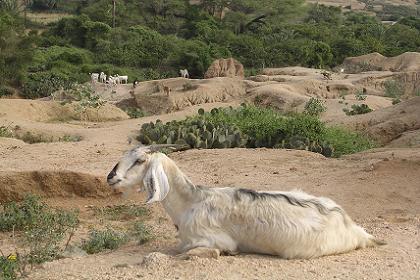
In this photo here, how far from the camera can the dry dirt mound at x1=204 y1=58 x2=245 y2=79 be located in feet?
88.7

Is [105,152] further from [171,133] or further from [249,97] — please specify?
[249,97]

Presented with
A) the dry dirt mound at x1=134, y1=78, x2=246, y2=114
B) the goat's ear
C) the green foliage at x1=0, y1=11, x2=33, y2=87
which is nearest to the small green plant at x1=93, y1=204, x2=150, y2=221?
the goat's ear

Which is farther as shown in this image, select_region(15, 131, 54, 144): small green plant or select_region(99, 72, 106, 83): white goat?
Result: select_region(99, 72, 106, 83): white goat

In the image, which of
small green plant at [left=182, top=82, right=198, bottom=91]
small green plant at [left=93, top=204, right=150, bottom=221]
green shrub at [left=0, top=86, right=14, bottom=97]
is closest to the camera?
small green plant at [left=93, top=204, right=150, bottom=221]

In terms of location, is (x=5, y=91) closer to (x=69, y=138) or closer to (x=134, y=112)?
(x=134, y=112)

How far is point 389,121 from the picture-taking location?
1518cm

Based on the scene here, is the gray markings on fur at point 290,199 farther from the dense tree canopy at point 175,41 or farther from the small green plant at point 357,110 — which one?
the dense tree canopy at point 175,41

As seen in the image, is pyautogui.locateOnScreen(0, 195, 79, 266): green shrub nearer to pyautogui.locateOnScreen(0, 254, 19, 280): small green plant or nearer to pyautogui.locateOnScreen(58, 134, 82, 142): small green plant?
pyautogui.locateOnScreen(0, 254, 19, 280): small green plant

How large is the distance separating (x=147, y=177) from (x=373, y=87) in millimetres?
21362

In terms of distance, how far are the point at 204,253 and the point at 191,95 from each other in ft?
53.8

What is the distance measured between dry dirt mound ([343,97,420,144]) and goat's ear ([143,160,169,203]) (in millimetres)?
9694

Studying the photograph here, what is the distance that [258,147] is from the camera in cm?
1202

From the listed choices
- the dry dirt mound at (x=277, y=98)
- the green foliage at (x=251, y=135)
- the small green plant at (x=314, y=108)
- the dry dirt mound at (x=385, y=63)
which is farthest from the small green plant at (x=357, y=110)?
the dry dirt mound at (x=385, y=63)

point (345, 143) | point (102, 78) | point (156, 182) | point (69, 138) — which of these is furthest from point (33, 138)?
point (102, 78)
